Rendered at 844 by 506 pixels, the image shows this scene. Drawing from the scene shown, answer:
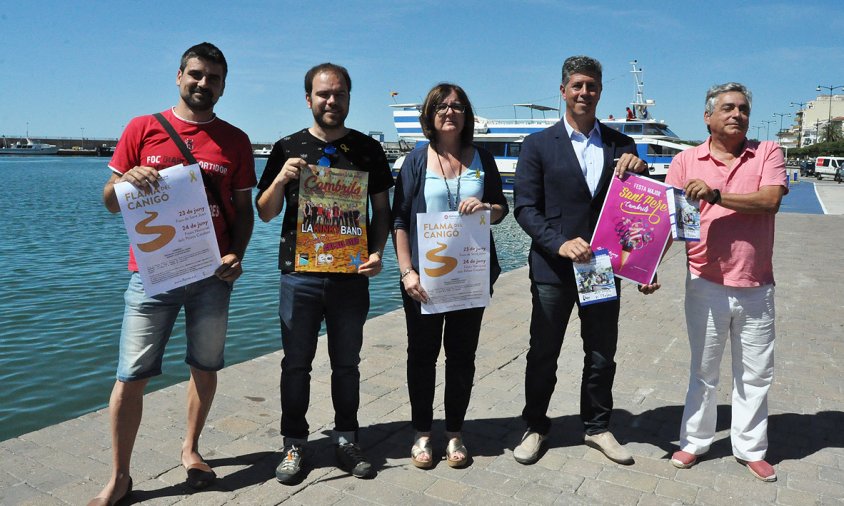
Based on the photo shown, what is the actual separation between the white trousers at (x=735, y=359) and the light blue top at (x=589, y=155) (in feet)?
2.74

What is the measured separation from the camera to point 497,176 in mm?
3770

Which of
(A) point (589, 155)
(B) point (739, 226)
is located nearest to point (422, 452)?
(A) point (589, 155)

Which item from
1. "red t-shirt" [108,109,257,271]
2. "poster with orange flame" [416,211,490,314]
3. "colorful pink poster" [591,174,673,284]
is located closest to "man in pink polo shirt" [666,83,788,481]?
"colorful pink poster" [591,174,673,284]

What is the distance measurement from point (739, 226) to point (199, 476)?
3241 mm

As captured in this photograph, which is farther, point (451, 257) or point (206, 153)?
point (451, 257)

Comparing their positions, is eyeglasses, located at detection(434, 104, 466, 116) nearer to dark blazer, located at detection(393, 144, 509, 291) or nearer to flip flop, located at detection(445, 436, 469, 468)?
dark blazer, located at detection(393, 144, 509, 291)

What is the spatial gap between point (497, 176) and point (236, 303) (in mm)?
6827

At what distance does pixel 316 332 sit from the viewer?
11.8ft

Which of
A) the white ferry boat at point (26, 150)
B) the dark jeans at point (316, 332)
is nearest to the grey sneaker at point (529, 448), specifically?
the dark jeans at point (316, 332)

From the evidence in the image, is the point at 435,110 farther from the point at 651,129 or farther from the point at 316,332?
the point at 651,129

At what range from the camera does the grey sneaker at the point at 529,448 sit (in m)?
3.75

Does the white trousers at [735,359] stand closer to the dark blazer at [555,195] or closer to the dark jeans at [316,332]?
the dark blazer at [555,195]

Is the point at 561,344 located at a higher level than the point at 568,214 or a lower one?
lower

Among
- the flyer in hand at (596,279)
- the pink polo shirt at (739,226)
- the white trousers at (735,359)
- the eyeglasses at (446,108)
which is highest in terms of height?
the eyeglasses at (446,108)
